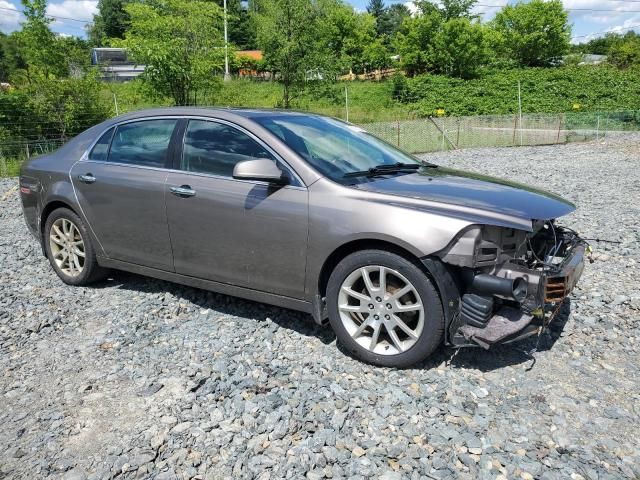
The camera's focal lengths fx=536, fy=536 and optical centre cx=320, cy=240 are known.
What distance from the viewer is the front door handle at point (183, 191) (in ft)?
12.9

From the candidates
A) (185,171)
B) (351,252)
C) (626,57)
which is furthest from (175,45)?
(626,57)

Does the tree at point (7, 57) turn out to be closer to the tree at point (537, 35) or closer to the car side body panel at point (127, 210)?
the tree at point (537, 35)

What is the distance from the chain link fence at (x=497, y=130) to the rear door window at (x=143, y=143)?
576 inches

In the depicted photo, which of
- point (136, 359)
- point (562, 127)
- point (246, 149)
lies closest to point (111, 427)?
point (136, 359)

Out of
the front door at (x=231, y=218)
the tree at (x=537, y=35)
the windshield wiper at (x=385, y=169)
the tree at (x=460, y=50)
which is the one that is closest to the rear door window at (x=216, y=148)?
the front door at (x=231, y=218)

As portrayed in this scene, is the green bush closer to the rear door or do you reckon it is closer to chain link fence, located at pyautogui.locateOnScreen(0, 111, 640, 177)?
chain link fence, located at pyautogui.locateOnScreen(0, 111, 640, 177)

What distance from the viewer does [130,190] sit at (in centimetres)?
428

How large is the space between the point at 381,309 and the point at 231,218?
1242 millimetres

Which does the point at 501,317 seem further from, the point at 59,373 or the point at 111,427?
the point at 59,373

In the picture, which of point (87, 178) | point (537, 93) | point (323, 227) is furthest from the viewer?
point (537, 93)

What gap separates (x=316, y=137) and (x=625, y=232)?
179 inches

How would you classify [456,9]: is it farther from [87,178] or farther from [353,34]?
[87,178]

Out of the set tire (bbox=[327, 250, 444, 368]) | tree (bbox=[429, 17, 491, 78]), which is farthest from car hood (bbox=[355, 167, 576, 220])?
tree (bbox=[429, 17, 491, 78])

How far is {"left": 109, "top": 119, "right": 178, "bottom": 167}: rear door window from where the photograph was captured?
167 inches
